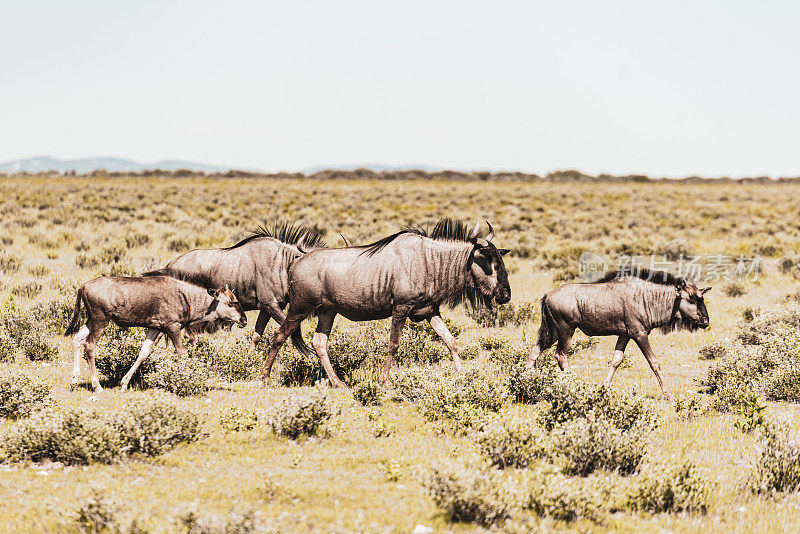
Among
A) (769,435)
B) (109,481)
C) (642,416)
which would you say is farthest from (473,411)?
(109,481)

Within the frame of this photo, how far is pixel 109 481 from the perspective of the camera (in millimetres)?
5148

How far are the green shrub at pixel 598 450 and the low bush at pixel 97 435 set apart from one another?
3.53 m

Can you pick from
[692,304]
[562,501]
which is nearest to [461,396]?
[562,501]

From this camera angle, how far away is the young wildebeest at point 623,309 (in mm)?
8344

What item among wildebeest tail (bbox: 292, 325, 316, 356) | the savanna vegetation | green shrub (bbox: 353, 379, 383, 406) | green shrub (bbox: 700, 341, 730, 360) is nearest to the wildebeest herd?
wildebeest tail (bbox: 292, 325, 316, 356)

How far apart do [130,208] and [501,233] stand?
66.8 feet

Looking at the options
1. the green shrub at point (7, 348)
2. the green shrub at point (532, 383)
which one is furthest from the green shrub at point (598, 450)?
the green shrub at point (7, 348)

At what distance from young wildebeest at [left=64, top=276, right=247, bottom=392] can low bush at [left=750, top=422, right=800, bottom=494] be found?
266 inches

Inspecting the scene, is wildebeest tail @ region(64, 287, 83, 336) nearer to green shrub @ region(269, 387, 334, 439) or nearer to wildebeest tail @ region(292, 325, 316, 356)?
wildebeest tail @ region(292, 325, 316, 356)

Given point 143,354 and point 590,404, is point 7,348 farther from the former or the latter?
point 590,404

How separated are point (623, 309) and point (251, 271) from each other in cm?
566

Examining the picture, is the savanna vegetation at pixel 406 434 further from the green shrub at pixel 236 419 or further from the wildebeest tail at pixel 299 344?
the wildebeest tail at pixel 299 344

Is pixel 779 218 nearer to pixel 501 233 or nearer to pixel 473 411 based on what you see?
pixel 501 233

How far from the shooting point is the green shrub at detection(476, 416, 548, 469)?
5.69m
